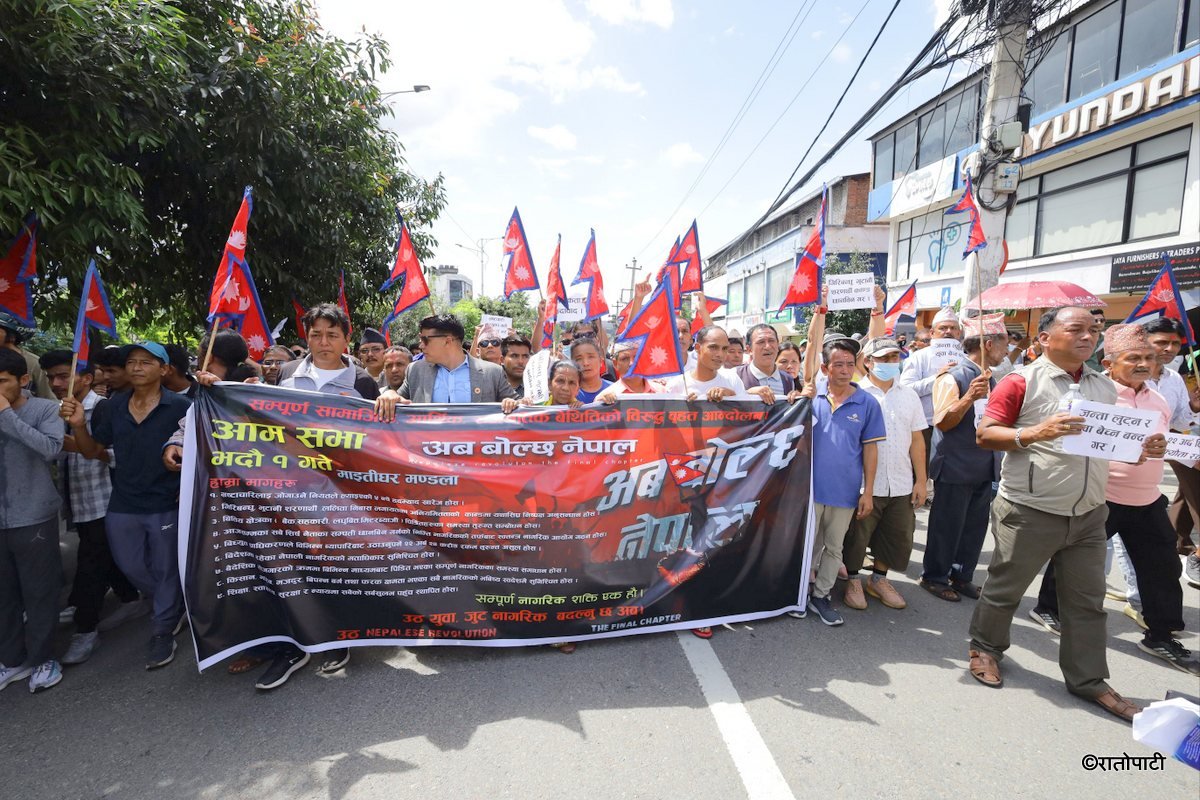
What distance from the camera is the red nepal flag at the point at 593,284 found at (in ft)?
23.2

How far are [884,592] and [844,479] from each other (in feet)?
3.35

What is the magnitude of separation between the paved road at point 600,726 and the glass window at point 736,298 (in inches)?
1453

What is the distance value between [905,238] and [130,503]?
77.4ft

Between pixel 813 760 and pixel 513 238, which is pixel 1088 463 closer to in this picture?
pixel 813 760

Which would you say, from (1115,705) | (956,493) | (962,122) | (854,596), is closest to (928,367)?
(956,493)

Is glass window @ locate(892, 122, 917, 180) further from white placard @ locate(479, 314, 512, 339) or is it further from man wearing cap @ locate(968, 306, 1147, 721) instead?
man wearing cap @ locate(968, 306, 1147, 721)

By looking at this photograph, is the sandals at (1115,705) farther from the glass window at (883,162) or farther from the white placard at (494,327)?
the glass window at (883,162)

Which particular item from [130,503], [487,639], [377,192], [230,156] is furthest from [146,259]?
[487,639]

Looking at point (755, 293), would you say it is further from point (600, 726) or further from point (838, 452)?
point (600, 726)

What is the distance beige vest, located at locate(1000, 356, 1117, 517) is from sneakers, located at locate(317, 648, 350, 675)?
12.6 feet

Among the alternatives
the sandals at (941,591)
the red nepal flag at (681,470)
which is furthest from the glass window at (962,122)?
the red nepal flag at (681,470)

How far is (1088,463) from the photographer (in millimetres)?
2998

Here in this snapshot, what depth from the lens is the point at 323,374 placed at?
3.87 metres

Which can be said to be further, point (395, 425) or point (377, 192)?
point (377, 192)
